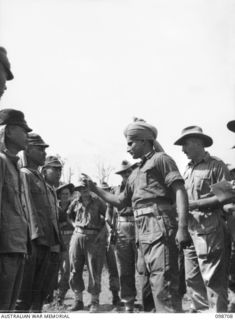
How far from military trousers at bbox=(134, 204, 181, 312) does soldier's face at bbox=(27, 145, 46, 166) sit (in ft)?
5.29

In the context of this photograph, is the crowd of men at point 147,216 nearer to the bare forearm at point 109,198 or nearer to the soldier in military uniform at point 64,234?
the bare forearm at point 109,198

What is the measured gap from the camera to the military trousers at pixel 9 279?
344 cm

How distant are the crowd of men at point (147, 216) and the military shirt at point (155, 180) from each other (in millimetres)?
10

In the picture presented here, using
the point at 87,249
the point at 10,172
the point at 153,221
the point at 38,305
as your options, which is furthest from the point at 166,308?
the point at 87,249

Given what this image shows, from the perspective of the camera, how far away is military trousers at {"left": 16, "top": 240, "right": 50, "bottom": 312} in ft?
15.6

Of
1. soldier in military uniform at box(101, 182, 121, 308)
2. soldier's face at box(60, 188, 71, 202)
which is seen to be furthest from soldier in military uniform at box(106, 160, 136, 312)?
soldier's face at box(60, 188, 71, 202)

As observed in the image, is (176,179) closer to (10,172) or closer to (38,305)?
(10,172)

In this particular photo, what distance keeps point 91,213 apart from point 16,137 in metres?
4.48

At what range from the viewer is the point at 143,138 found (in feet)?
15.7

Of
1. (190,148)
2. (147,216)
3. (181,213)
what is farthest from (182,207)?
(190,148)

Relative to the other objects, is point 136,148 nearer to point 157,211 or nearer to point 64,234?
point 157,211

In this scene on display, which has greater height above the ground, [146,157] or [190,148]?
[190,148]

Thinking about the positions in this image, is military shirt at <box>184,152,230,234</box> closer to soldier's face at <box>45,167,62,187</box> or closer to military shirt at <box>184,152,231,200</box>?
military shirt at <box>184,152,231,200</box>

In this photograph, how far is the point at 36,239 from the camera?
15.9ft
